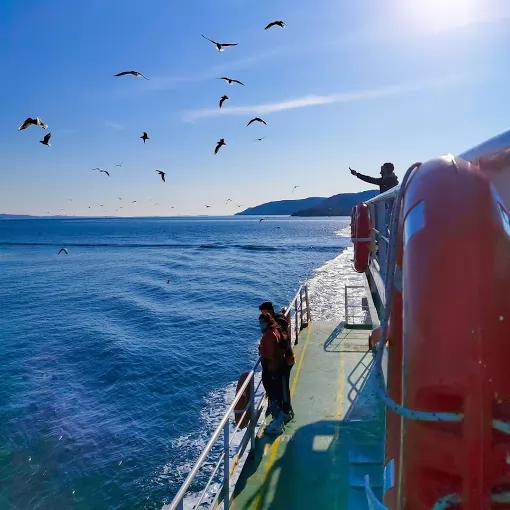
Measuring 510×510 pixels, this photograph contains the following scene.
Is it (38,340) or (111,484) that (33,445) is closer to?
(111,484)

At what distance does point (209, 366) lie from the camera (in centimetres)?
1719

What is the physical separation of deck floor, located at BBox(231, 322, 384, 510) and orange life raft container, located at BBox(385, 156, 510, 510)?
119 inches

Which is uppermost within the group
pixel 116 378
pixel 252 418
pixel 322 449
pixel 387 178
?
pixel 387 178

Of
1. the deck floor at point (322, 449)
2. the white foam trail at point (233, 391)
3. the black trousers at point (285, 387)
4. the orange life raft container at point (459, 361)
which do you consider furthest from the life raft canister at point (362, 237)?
the orange life raft container at point (459, 361)

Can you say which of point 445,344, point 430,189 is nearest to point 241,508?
point 445,344

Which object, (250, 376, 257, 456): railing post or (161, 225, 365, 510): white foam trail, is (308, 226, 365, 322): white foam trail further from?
(250, 376, 257, 456): railing post

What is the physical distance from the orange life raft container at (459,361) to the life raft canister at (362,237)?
6.86 metres

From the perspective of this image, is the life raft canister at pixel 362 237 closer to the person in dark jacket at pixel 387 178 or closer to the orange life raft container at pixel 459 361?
the person in dark jacket at pixel 387 178

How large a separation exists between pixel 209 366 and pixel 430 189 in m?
16.0

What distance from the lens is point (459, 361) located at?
1.78 meters

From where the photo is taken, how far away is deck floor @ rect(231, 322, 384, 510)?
4676 mm

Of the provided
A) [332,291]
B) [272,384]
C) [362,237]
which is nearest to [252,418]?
[272,384]

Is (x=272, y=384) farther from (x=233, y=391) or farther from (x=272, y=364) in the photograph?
(x=233, y=391)

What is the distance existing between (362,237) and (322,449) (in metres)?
4.35
